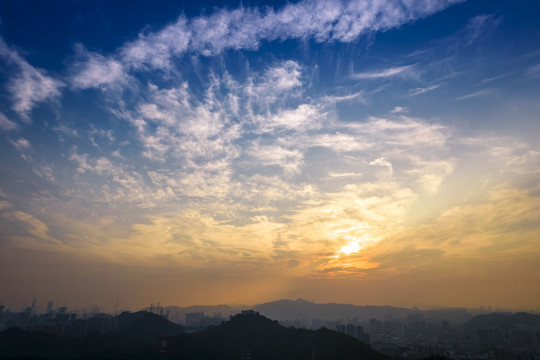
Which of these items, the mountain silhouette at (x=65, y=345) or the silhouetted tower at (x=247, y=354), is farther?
the mountain silhouette at (x=65, y=345)

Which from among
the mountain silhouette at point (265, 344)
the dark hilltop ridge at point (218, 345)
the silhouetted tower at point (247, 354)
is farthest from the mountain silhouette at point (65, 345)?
the silhouetted tower at point (247, 354)

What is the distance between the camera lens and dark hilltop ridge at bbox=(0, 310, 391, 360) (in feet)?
270

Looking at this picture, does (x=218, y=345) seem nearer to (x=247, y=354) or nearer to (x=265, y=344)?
(x=265, y=344)

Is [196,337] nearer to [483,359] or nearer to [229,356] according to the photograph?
[229,356]

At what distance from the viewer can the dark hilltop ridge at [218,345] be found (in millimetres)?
82438

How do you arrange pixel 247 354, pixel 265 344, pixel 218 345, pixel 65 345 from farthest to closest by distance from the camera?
pixel 265 344
pixel 65 345
pixel 218 345
pixel 247 354

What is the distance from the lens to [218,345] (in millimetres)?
95938

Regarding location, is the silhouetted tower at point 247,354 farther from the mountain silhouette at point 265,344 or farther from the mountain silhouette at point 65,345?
the mountain silhouette at point 65,345

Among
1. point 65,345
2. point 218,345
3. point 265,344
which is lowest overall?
point 265,344

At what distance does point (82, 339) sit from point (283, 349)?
217 ft

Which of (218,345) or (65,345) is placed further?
(65,345)

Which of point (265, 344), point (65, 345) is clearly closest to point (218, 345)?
point (265, 344)

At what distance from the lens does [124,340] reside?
11531 centimetres

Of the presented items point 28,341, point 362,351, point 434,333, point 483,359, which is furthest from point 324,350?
point 434,333
